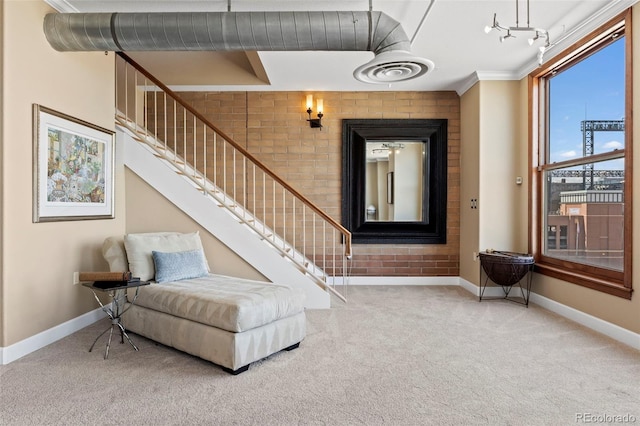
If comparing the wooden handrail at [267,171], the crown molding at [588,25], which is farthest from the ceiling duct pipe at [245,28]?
the crown molding at [588,25]

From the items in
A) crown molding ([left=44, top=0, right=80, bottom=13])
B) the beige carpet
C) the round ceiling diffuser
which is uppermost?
crown molding ([left=44, top=0, right=80, bottom=13])

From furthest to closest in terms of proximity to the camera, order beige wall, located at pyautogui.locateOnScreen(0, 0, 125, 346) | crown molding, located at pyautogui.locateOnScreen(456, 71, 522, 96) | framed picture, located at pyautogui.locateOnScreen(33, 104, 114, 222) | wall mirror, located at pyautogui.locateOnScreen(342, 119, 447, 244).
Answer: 1. wall mirror, located at pyautogui.locateOnScreen(342, 119, 447, 244)
2. crown molding, located at pyautogui.locateOnScreen(456, 71, 522, 96)
3. framed picture, located at pyautogui.locateOnScreen(33, 104, 114, 222)
4. beige wall, located at pyautogui.locateOnScreen(0, 0, 125, 346)

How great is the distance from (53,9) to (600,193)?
5.48 metres

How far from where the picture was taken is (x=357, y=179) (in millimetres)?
5930

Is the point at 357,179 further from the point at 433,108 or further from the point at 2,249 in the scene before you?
the point at 2,249

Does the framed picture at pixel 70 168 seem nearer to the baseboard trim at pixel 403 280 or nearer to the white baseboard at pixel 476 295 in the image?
the white baseboard at pixel 476 295

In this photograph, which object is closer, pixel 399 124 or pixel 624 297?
pixel 624 297

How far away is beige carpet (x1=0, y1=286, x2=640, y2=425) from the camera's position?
2195mm

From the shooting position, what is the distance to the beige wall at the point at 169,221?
4.43 metres

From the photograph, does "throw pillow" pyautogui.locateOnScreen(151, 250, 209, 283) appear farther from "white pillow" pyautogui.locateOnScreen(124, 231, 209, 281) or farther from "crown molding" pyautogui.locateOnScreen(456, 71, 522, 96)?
"crown molding" pyautogui.locateOnScreen(456, 71, 522, 96)

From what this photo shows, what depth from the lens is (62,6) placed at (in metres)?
3.44

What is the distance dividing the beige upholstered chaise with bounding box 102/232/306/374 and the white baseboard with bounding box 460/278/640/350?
283 cm

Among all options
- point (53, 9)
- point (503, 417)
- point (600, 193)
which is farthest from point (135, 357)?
point (600, 193)

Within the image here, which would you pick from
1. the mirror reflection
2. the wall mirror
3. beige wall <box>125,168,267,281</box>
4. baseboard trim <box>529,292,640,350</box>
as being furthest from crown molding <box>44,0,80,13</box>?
baseboard trim <box>529,292,640,350</box>
